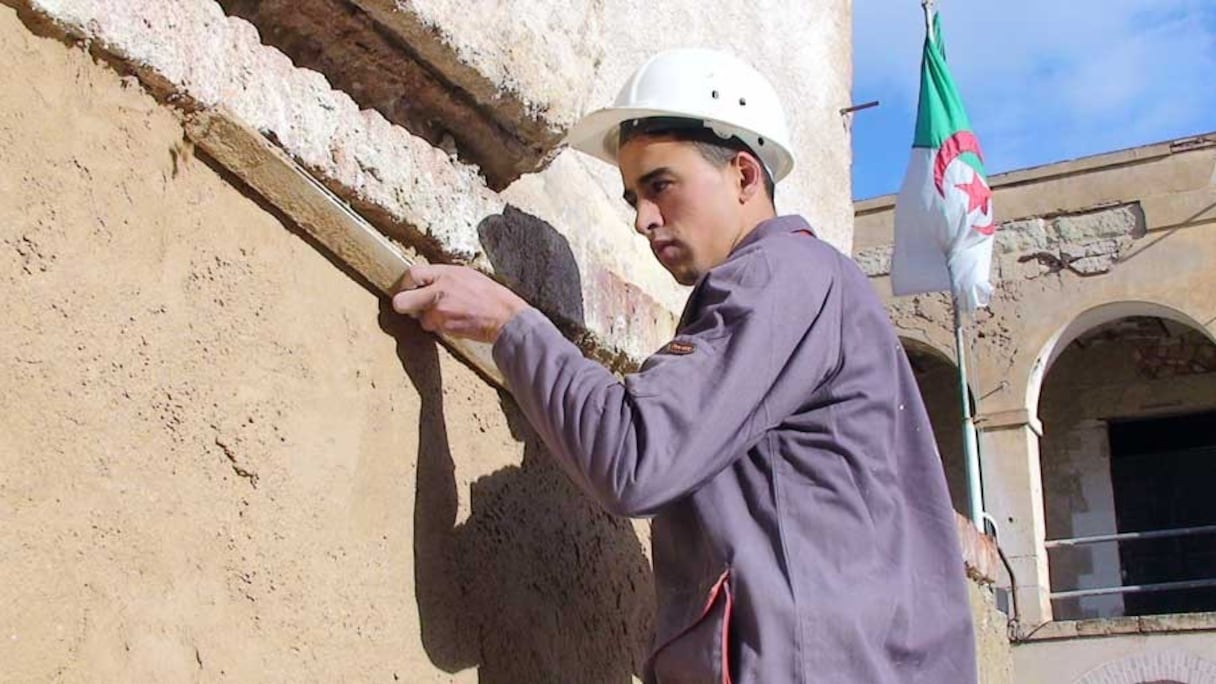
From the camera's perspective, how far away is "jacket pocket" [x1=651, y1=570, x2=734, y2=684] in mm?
1651

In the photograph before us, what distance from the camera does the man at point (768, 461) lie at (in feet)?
5.42

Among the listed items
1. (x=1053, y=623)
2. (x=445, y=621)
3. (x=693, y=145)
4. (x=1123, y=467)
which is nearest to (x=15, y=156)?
(x=445, y=621)

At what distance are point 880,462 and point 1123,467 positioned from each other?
13340 millimetres

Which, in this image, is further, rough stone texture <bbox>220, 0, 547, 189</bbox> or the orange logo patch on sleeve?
rough stone texture <bbox>220, 0, 547, 189</bbox>

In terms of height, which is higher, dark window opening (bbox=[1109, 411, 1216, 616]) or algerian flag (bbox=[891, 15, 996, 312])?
algerian flag (bbox=[891, 15, 996, 312])

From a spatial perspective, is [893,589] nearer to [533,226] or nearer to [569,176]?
[533,226]

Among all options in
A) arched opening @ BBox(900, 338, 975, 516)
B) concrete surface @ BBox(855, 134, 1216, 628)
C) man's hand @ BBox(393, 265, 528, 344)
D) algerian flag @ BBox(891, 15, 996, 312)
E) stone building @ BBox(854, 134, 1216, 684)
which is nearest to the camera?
man's hand @ BBox(393, 265, 528, 344)

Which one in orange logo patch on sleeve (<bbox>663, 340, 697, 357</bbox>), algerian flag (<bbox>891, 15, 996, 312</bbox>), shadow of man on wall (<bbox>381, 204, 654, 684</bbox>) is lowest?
shadow of man on wall (<bbox>381, 204, 654, 684</bbox>)

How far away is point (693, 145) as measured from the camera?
2.07 meters

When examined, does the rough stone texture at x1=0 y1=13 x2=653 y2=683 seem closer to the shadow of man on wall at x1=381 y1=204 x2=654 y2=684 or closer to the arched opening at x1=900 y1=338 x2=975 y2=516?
the shadow of man on wall at x1=381 y1=204 x2=654 y2=684

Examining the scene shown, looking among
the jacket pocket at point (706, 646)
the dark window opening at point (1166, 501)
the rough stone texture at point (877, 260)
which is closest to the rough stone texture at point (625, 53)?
the jacket pocket at point (706, 646)

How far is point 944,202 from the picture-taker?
1023cm

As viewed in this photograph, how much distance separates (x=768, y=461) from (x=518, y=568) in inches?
18.6

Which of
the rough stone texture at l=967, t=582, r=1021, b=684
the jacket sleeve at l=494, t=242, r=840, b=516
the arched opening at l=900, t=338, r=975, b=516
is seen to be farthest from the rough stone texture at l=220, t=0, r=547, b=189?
the arched opening at l=900, t=338, r=975, b=516
